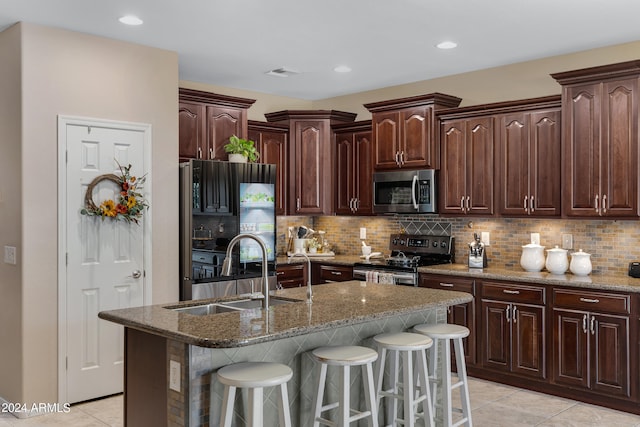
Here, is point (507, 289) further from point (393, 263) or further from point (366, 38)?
point (366, 38)

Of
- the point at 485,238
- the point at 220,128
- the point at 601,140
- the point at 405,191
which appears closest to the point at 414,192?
the point at 405,191

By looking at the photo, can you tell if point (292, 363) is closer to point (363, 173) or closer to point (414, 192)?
point (414, 192)

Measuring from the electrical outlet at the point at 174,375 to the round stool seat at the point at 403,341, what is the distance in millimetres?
1124

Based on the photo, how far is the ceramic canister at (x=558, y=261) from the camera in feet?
16.3

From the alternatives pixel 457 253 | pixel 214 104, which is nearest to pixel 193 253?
pixel 214 104

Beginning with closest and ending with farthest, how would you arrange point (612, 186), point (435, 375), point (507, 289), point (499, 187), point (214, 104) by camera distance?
point (435, 375), point (612, 186), point (507, 289), point (499, 187), point (214, 104)

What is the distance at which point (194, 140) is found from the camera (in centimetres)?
562

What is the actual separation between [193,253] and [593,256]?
3.38 m

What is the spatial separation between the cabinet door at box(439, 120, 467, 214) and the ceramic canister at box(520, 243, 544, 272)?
2.38 ft

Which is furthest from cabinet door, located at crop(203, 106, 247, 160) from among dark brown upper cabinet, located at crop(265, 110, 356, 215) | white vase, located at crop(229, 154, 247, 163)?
dark brown upper cabinet, located at crop(265, 110, 356, 215)

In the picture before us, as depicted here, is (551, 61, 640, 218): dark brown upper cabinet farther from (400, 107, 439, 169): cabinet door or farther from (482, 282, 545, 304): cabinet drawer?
(400, 107, 439, 169): cabinet door

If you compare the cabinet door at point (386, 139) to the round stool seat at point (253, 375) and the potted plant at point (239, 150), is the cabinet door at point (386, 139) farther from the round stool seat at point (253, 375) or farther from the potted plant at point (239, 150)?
the round stool seat at point (253, 375)

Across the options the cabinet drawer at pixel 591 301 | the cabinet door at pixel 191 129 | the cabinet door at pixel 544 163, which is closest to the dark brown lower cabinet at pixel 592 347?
the cabinet drawer at pixel 591 301

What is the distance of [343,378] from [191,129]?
340 centimetres
